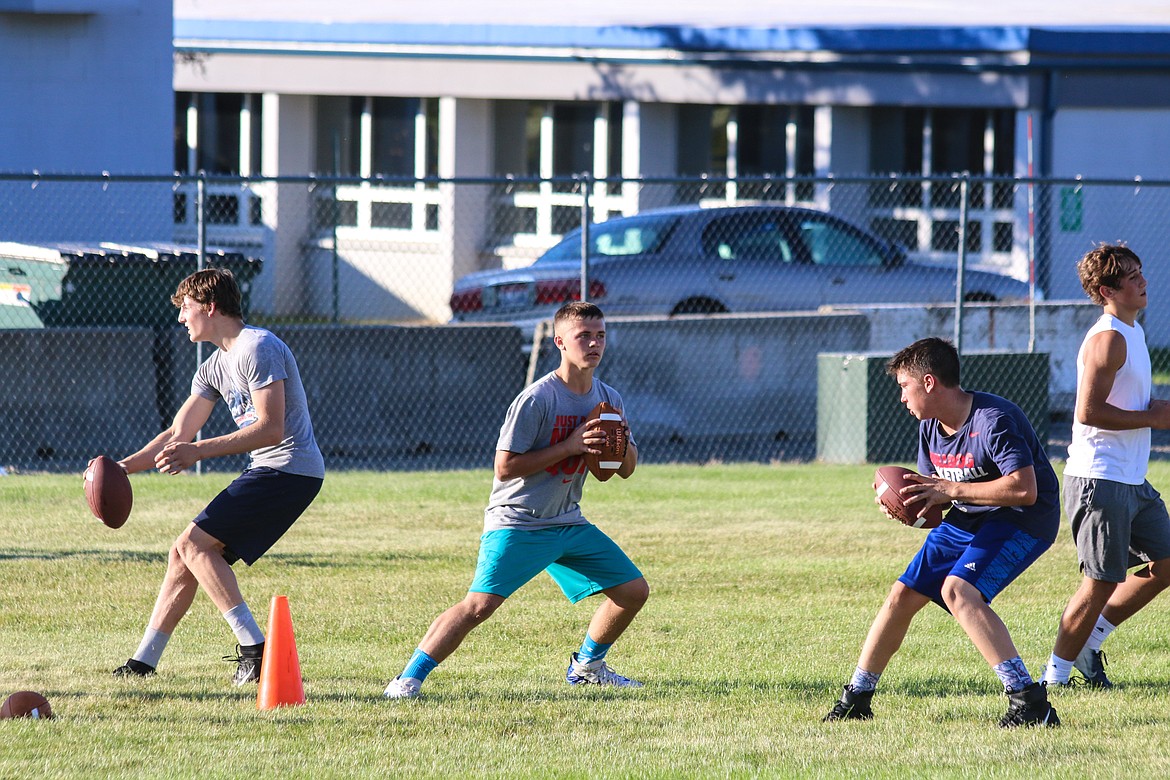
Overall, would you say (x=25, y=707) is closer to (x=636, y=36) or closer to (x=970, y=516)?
(x=970, y=516)

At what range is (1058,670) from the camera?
6.53 metres

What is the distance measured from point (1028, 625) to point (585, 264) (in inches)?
231

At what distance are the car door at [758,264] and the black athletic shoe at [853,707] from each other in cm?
1054

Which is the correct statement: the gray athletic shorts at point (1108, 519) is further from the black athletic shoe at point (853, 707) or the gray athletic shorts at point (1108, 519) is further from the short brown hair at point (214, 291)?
the short brown hair at point (214, 291)

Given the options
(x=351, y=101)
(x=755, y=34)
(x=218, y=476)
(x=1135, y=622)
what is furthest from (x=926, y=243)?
(x=1135, y=622)

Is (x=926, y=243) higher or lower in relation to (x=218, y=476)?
higher

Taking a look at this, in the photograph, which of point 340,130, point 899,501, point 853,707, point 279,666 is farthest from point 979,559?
point 340,130

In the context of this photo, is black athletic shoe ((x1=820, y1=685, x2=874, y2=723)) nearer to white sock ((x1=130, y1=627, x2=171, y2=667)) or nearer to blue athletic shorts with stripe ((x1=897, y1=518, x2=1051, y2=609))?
blue athletic shorts with stripe ((x1=897, y1=518, x2=1051, y2=609))

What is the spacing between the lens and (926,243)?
2312 centimetres

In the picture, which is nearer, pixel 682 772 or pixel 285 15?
pixel 682 772

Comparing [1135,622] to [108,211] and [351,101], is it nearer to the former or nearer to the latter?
[108,211]

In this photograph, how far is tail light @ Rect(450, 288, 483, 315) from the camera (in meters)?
15.7

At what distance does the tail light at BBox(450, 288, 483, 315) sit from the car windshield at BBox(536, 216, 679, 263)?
1004mm

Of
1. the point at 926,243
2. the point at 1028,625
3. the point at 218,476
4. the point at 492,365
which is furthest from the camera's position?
the point at 926,243
